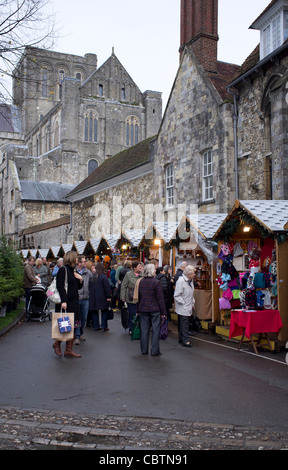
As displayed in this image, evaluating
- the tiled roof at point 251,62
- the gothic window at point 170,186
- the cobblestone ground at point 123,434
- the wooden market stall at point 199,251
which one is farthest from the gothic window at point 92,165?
the cobblestone ground at point 123,434

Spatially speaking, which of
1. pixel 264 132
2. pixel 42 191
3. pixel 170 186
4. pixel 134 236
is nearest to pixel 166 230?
pixel 134 236

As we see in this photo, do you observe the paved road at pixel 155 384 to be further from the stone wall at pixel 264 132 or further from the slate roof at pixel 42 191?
the slate roof at pixel 42 191

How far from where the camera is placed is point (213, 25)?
19.0 metres

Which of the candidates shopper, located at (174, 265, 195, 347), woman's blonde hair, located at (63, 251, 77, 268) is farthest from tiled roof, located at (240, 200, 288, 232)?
woman's blonde hair, located at (63, 251, 77, 268)

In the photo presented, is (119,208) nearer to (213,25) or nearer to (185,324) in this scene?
(213,25)

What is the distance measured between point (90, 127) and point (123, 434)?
2047 inches

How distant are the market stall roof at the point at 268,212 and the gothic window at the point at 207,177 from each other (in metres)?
6.93

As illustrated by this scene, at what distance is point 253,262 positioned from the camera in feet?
33.6

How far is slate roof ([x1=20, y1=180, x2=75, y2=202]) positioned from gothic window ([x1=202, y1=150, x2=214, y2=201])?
27.8 m

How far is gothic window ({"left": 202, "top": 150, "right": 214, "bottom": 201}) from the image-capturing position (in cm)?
1756

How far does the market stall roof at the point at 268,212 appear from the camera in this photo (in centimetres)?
897
